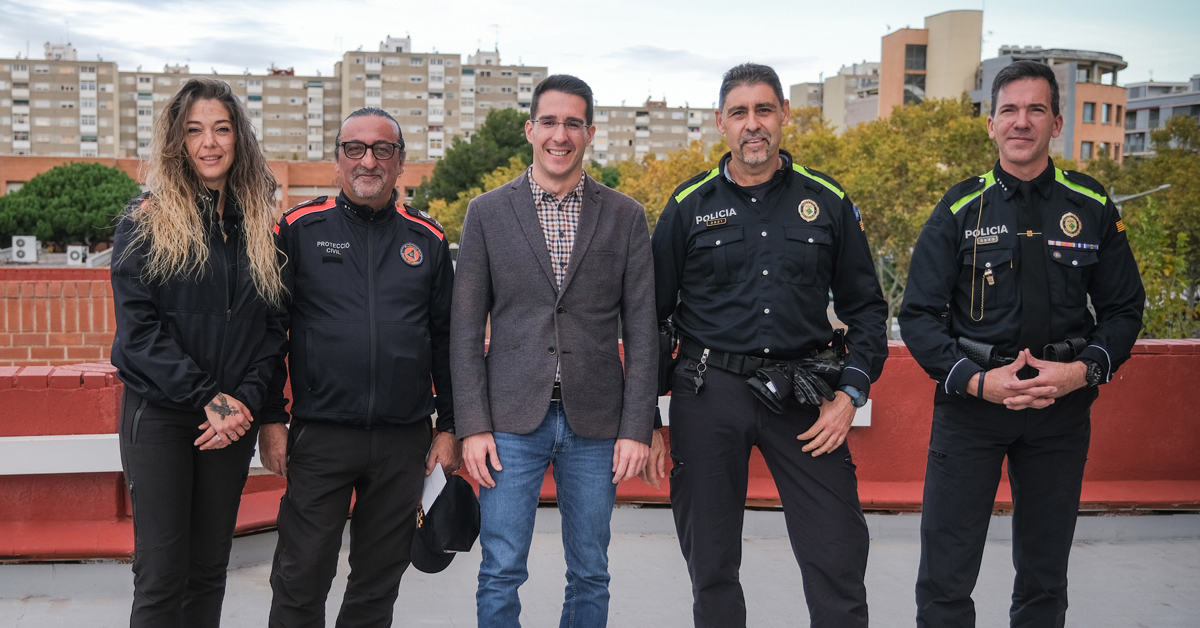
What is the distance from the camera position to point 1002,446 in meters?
3.19

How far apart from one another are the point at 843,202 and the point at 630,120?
469ft

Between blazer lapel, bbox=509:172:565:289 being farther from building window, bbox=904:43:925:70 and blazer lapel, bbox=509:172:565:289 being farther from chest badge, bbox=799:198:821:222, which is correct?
building window, bbox=904:43:925:70

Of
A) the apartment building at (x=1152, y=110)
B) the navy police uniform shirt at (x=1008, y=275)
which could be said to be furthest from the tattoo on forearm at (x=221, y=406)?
the apartment building at (x=1152, y=110)

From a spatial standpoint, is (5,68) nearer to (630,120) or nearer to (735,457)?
(630,120)

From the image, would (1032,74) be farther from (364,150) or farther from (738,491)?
(364,150)

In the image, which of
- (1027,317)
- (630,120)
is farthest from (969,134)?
(630,120)

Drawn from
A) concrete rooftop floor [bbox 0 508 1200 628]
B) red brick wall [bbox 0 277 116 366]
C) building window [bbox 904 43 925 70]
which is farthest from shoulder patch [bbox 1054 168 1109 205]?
building window [bbox 904 43 925 70]

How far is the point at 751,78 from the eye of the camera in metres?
3.13

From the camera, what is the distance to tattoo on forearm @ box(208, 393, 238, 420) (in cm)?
281

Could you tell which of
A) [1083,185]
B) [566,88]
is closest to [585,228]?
[566,88]

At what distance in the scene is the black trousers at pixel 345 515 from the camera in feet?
9.84

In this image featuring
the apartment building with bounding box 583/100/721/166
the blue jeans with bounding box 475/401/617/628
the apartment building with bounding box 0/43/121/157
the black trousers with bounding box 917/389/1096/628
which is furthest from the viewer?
the apartment building with bounding box 583/100/721/166

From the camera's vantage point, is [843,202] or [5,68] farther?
[5,68]

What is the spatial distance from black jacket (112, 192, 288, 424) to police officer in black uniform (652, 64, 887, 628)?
4.46 ft
